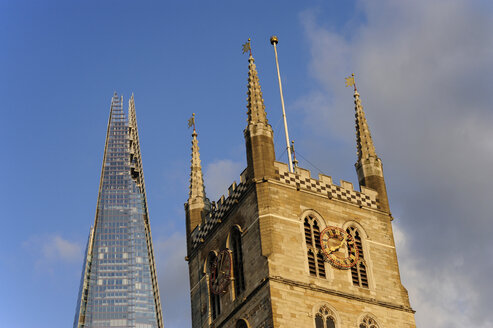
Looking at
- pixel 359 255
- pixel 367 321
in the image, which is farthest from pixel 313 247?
pixel 367 321

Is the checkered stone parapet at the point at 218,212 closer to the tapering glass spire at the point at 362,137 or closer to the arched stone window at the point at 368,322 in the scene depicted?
the tapering glass spire at the point at 362,137

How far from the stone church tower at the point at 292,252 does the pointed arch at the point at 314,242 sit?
0.06 m

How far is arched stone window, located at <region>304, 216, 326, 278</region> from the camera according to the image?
48.9m

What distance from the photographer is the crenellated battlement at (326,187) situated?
2035 inches

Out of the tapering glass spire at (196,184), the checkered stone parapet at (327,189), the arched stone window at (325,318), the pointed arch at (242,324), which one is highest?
the tapering glass spire at (196,184)

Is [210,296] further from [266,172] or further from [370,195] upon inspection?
[370,195]

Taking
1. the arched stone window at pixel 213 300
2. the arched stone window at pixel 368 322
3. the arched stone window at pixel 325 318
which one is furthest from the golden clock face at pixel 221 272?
the arched stone window at pixel 368 322

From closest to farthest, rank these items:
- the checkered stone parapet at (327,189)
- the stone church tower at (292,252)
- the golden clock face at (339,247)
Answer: the stone church tower at (292,252) < the golden clock face at (339,247) < the checkered stone parapet at (327,189)

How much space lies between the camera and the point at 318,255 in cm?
4956

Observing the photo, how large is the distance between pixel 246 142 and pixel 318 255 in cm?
892

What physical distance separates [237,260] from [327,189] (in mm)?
7455

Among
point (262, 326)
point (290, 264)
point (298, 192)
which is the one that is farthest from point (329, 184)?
point (262, 326)

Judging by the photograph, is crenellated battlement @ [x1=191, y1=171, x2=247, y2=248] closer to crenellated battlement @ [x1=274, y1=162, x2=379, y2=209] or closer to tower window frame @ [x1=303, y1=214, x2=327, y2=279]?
crenellated battlement @ [x1=274, y1=162, x2=379, y2=209]

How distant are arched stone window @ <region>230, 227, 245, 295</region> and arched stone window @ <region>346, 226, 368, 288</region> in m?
6.80
